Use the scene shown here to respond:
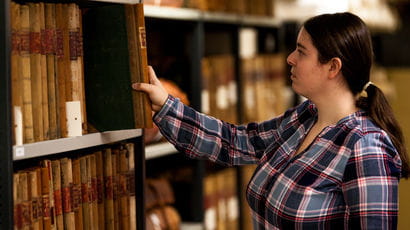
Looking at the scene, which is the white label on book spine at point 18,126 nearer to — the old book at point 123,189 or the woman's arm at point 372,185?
the old book at point 123,189

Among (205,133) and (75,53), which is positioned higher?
(75,53)

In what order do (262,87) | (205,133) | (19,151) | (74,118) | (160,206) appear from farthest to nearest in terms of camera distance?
(262,87) < (160,206) < (205,133) < (74,118) < (19,151)

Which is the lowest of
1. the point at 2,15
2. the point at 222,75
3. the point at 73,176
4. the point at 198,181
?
the point at 198,181

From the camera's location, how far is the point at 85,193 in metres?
1.77

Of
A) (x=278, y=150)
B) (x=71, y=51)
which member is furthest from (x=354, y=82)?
(x=71, y=51)

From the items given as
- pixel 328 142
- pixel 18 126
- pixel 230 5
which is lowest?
pixel 328 142

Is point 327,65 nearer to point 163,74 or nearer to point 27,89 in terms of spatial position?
point 27,89

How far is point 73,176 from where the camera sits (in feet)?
5.65

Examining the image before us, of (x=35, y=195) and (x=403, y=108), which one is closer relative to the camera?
(x=35, y=195)

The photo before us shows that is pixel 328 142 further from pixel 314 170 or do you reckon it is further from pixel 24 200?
pixel 24 200

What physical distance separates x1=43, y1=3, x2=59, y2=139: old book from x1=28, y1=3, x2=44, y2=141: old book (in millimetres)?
33

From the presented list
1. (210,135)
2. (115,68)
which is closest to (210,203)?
(210,135)

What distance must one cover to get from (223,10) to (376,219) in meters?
1.86

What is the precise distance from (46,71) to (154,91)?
0.34m
